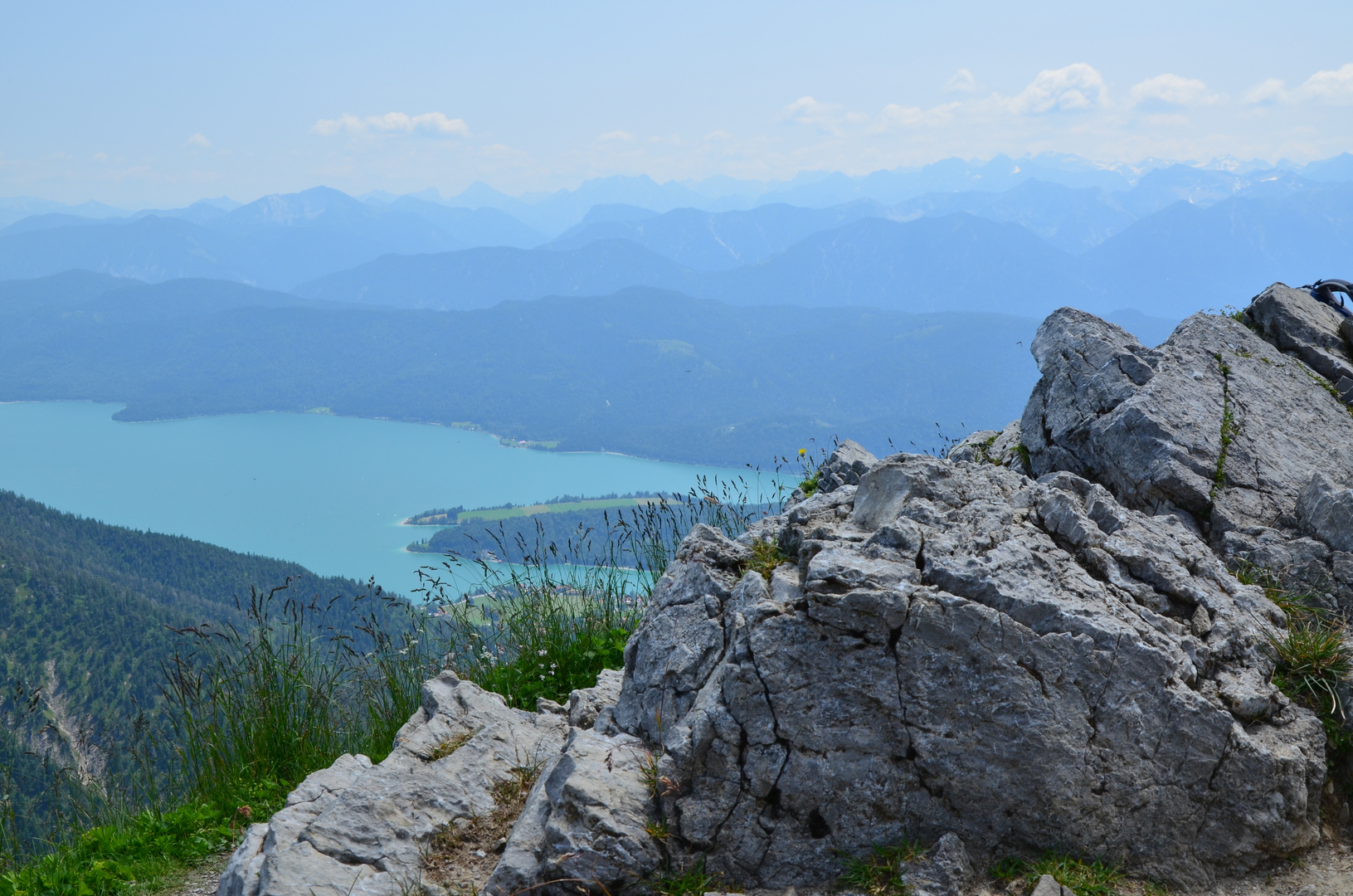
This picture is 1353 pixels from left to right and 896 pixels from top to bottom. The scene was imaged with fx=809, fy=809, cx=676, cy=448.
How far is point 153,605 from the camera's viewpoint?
7831cm

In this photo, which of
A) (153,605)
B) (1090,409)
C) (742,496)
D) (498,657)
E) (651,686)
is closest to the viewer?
(651,686)

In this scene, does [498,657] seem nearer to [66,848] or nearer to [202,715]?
[202,715]

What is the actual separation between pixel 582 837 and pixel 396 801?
1.36 meters

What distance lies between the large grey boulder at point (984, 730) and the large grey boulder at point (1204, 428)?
4.95 ft

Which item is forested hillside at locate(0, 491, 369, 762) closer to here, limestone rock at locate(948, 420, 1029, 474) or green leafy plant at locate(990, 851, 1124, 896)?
limestone rock at locate(948, 420, 1029, 474)

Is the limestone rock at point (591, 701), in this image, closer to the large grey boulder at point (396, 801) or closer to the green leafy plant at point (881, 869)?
the large grey boulder at point (396, 801)

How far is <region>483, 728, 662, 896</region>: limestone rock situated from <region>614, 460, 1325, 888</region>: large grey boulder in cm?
21

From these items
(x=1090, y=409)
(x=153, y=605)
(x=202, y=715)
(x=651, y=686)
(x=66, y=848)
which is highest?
(x=1090, y=409)

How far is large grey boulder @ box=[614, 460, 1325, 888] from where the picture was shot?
154 inches

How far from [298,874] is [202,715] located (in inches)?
127

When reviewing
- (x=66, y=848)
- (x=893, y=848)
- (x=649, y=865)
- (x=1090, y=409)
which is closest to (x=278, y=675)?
(x=66, y=848)

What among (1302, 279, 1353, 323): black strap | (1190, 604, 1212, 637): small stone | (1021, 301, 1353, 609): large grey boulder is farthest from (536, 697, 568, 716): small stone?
(1302, 279, 1353, 323): black strap

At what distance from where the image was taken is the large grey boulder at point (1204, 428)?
18.1 ft

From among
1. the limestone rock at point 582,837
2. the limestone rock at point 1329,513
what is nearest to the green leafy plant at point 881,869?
the limestone rock at point 582,837
